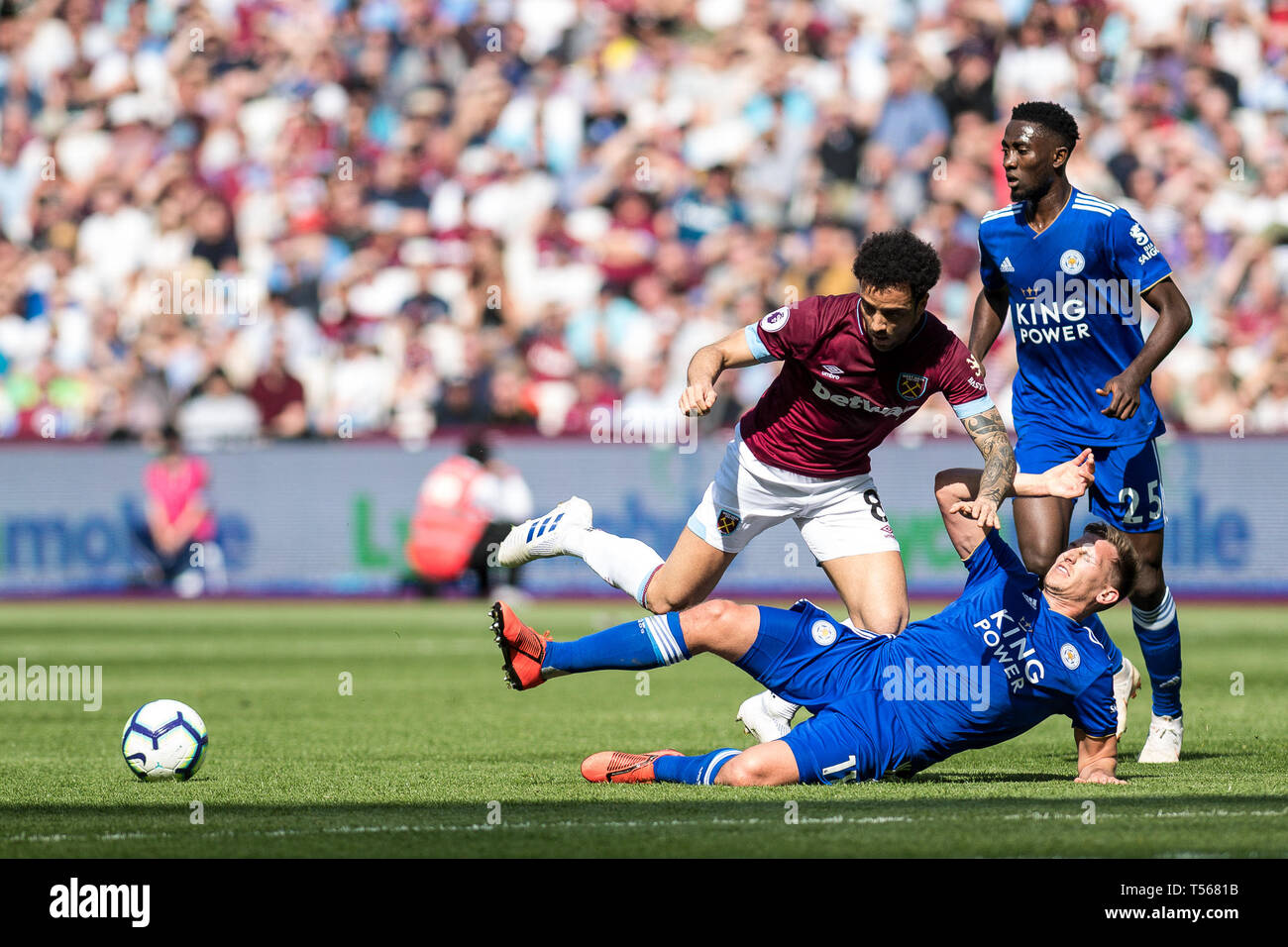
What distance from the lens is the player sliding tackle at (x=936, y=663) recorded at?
7.19 metres

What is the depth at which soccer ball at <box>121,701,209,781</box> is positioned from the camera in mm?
7785

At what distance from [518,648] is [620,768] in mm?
637

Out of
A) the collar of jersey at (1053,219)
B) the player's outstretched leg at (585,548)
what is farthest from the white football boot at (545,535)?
the collar of jersey at (1053,219)

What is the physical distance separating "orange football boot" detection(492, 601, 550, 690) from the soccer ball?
135 centimetres

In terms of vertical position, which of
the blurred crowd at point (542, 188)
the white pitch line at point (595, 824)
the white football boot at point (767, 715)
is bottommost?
the white pitch line at point (595, 824)

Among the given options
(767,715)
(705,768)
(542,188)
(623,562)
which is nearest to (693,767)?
(705,768)

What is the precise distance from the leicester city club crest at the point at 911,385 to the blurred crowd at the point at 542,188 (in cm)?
1089

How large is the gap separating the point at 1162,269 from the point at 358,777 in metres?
4.19

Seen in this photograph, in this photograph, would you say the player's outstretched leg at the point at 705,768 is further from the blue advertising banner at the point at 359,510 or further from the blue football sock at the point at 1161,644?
the blue advertising banner at the point at 359,510

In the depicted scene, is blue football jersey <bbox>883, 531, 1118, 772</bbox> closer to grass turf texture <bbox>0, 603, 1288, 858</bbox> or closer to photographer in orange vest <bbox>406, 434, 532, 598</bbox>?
grass turf texture <bbox>0, 603, 1288, 858</bbox>

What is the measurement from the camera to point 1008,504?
1783 centimetres
